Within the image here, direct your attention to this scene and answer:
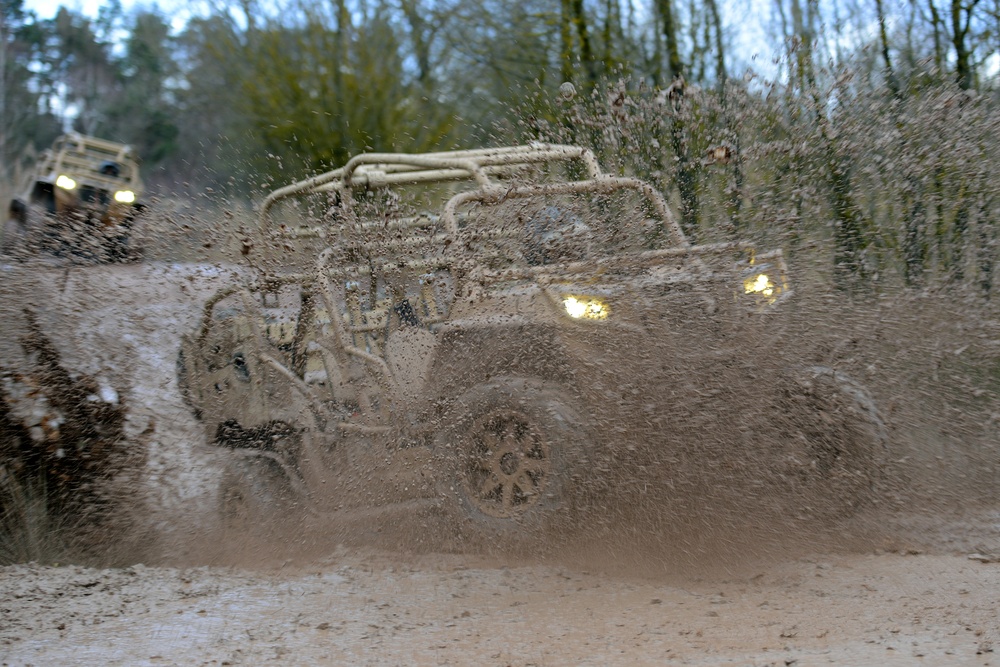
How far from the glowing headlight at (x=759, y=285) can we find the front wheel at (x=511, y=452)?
100 cm

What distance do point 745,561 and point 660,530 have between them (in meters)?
0.41

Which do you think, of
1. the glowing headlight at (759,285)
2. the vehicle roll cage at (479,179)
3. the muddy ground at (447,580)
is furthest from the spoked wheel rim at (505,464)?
the glowing headlight at (759,285)

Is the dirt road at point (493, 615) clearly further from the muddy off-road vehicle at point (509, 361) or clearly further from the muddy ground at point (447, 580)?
the muddy off-road vehicle at point (509, 361)

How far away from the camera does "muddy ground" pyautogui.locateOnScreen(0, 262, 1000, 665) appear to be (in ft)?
11.5

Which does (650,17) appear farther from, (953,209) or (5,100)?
(5,100)

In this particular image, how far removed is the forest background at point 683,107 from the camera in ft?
17.3

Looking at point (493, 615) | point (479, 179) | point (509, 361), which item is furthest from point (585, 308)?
point (493, 615)

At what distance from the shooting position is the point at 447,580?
4.47 meters

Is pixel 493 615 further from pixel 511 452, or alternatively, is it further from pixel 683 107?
pixel 683 107

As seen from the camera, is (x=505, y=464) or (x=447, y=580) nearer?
(x=447, y=580)

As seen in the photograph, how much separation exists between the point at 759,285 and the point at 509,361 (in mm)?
1246

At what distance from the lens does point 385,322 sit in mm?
4922

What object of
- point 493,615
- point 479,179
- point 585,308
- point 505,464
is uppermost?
point 479,179

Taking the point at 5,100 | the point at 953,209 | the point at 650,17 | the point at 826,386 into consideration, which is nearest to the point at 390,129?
the point at 650,17
